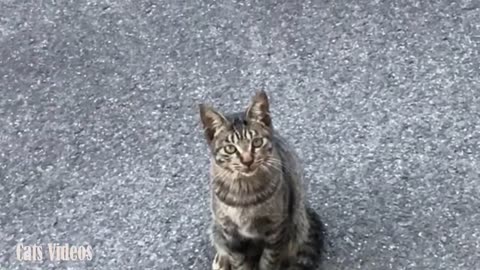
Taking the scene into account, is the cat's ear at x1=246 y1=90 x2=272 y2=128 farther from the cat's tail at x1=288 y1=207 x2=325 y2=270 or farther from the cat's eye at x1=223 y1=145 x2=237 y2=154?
the cat's tail at x1=288 y1=207 x2=325 y2=270

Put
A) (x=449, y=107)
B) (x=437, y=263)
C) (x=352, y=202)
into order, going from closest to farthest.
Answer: (x=437, y=263) → (x=352, y=202) → (x=449, y=107)

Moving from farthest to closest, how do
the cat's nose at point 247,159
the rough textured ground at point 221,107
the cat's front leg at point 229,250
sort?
the rough textured ground at point 221,107 → the cat's front leg at point 229,250 → the cat's nose at point 247,159

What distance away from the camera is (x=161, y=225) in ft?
6.56

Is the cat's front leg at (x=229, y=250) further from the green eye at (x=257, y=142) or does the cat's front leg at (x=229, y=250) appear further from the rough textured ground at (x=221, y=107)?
the green eye at (x=257, y=142)

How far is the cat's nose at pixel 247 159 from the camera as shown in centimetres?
167

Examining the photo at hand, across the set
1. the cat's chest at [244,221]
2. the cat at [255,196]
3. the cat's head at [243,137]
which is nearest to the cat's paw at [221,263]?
the cat at [255,196]

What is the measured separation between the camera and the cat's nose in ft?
5.49

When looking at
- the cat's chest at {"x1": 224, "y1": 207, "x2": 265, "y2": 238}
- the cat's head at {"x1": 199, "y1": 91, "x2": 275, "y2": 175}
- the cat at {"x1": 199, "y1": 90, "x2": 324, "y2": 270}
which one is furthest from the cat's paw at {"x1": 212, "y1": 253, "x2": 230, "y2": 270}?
the cat's head at {"x1": 199, "y1": 91, "x2": 275, "y2": 175}

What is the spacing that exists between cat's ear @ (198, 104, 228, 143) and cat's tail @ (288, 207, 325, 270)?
325 millimetres

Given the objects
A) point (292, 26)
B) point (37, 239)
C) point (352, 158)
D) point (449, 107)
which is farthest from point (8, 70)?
point (449, 107)

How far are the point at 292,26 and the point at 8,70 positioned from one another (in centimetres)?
80

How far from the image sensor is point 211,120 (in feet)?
5.59

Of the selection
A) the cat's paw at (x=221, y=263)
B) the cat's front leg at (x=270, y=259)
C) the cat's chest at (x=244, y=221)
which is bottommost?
the cat's front leg at (x=270, y=259)

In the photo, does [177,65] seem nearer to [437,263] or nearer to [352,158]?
[352,158]
